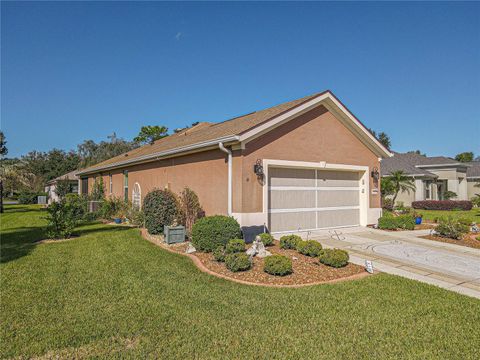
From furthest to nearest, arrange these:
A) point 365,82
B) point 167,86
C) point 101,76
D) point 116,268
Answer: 1. point 167,86
2. point 365,82
3. point 101,76
4. point 116,268

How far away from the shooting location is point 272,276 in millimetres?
5754

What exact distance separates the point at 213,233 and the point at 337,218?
248 inches

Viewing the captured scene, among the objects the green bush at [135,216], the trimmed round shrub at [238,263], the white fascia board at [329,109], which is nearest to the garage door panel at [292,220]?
the white fascia board at [329,109]

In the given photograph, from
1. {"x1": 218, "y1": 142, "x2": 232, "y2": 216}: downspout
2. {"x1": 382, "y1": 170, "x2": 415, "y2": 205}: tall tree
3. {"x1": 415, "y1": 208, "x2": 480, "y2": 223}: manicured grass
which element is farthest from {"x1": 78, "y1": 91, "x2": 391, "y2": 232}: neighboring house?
{"x1": 382, "y1": 170, "x2": 415, "y2": 205}: tall tree

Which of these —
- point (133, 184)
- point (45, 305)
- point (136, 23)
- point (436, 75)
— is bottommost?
point (45, 305)

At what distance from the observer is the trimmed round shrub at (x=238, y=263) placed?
5.97 meters

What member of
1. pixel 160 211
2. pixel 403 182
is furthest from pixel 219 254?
pixel 403 182

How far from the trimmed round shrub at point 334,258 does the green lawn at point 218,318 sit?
0.81 metres

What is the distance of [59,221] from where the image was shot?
392 inches

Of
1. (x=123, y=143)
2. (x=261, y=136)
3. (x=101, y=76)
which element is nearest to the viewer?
(x=261, y=136)

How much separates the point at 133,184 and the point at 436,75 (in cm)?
1752

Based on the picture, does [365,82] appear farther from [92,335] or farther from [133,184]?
[92,335]

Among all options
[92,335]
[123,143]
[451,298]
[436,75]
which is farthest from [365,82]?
[123,143]

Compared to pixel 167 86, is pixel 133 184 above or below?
below
